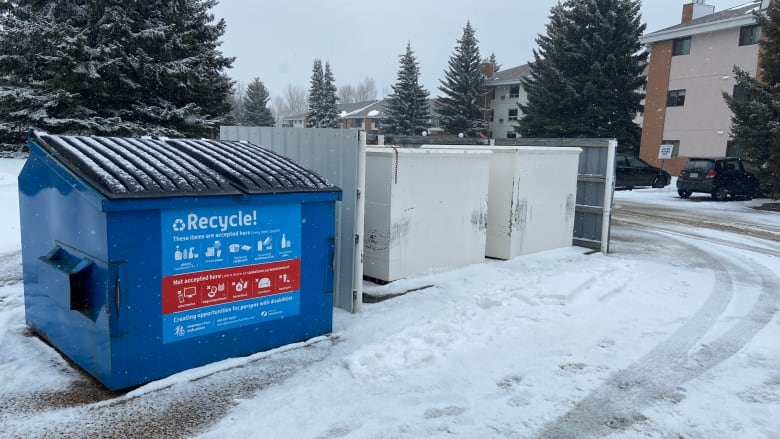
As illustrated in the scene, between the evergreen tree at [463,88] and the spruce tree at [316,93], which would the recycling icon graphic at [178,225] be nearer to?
→ the evergreen tree at [463,88]

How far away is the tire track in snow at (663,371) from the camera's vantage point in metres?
3.85

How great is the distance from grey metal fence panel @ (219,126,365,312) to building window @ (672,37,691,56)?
108 feet

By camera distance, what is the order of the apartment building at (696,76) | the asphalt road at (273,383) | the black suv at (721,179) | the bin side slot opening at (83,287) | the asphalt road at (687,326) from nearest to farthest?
the asphalt road at (273,383)
the asphalt road at (687,326)
the bin side slot opening at (83,287)
the black suv at (721,179)
the apartment building at (696,76)

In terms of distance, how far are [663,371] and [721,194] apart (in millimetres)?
19078

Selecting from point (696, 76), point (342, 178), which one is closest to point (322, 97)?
point (696, 76)

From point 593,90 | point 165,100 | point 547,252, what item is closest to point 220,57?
point 165,100

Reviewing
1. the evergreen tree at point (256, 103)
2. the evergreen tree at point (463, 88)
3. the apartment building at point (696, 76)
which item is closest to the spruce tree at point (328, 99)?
the evergreen tree at point (256, 103)

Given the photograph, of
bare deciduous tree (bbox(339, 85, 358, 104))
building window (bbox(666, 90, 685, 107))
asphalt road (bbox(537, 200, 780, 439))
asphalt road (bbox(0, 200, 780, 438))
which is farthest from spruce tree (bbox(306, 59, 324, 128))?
bare deciduous tree (bbox(339, 85, 358, 104))

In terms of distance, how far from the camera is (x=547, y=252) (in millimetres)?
9562

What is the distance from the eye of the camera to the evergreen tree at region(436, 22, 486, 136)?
48.3 meters

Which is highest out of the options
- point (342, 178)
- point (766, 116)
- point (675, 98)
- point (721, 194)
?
point (675, 98)

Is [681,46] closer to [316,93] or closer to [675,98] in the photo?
[675,98]

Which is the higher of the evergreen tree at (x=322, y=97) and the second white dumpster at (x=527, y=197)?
the evergreen tree at (x=322, y=97)

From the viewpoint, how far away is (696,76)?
32031 millimetres
